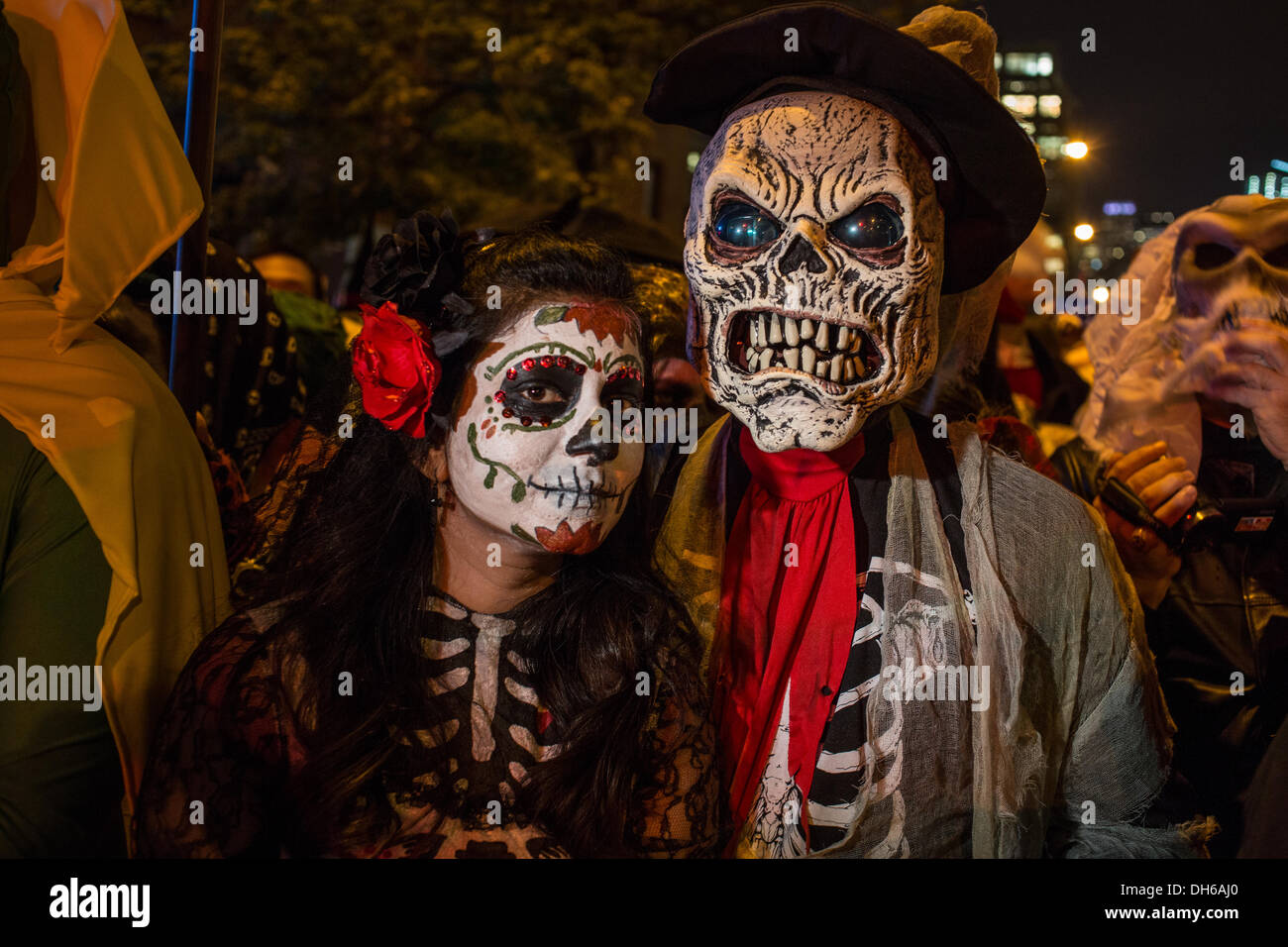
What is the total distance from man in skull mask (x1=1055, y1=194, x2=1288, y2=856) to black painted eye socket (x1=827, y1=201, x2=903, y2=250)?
98 cm

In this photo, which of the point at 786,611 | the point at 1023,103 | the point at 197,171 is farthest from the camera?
the point at 1023,103

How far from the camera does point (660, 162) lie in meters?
7.09

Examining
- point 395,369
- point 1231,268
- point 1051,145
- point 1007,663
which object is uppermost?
point 1051,145

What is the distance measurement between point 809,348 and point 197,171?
4.29ft

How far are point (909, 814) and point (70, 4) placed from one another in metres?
2.06

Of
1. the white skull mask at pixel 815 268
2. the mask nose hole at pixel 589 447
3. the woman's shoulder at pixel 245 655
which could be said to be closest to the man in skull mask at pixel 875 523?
the white skull mask at pixel 815 268

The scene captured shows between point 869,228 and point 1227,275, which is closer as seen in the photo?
point 869,228

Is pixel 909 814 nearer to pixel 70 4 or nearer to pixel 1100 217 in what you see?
pixel 1100 217

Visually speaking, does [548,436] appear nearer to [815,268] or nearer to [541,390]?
[541,390]

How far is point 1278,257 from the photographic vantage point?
2650 mm

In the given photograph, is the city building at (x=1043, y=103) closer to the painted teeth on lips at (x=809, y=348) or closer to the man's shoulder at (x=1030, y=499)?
the man's shoulder at (x=1030, y=499)

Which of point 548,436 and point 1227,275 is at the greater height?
point 1227,275

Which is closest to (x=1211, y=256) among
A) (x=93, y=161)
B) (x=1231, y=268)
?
(x=1231, y=268)
